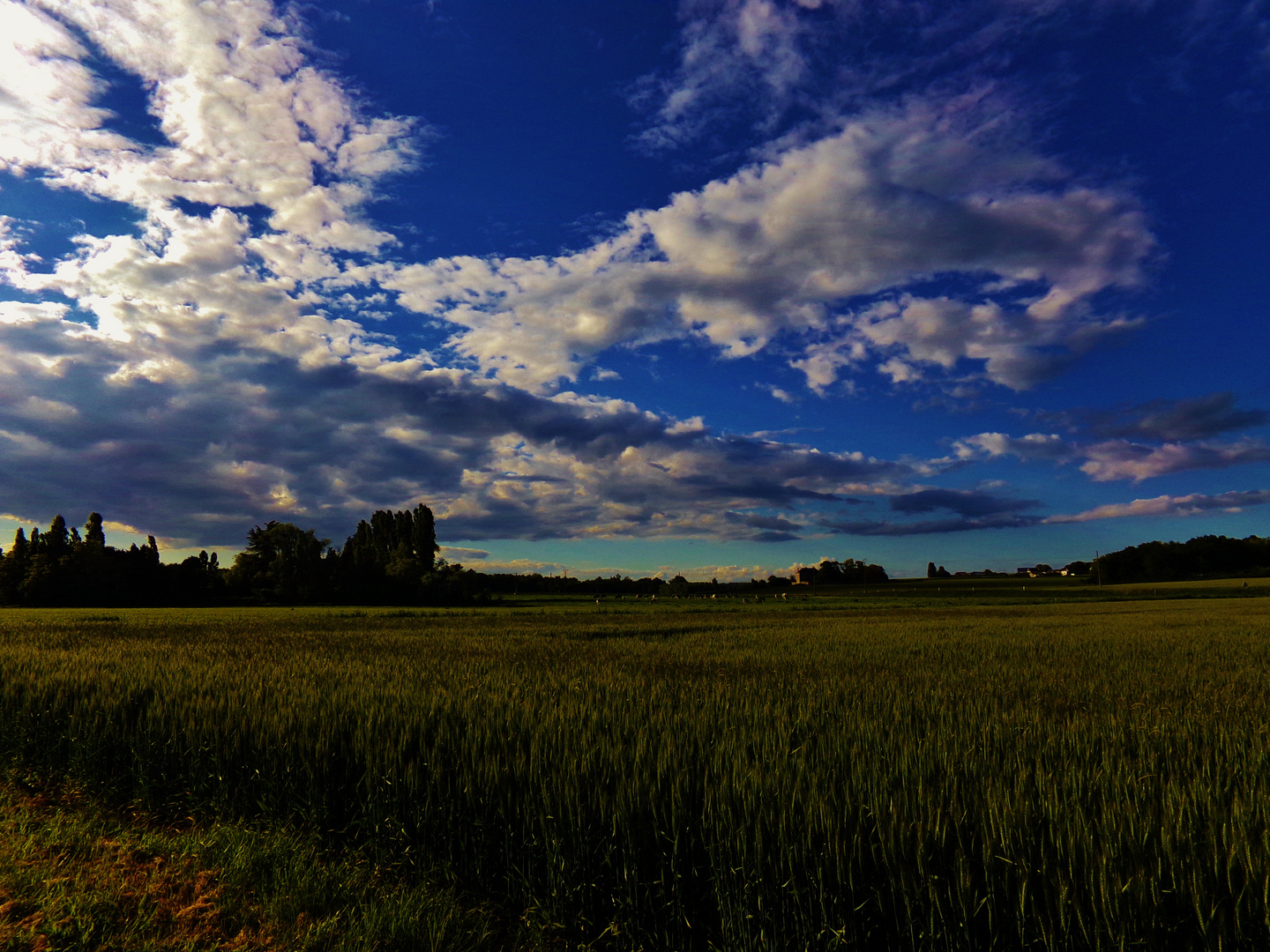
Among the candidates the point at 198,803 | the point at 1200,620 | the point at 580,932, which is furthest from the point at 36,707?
the point at 1200,620

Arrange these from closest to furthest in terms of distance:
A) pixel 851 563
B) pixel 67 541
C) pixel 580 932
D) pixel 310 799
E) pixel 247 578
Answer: pixel 580 932 → pixel 310 799 → pixel 247 578 → pixel 67 541 → pixel 851 563

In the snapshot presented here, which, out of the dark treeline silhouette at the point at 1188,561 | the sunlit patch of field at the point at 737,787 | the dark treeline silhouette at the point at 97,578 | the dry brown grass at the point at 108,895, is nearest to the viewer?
the sunlit patch of field at the point at 737,787

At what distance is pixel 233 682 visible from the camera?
26.2ft

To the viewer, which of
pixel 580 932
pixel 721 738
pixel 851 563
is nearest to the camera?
pixel 580 932

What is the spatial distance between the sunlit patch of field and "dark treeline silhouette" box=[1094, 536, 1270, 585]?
131636 millimetres

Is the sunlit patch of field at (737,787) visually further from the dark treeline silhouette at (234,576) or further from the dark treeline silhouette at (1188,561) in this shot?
the dark treeline silhouette at (1188,561)

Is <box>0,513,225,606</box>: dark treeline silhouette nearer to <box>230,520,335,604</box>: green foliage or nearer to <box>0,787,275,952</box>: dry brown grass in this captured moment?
<box>230,520,335,604</box>: green foliage

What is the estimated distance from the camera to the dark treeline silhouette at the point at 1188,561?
11275 cm

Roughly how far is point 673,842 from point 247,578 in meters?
96.8

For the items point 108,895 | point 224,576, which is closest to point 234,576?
point 224,576

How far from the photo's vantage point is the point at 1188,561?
379ft

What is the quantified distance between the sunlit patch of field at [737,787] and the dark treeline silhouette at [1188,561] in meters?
132

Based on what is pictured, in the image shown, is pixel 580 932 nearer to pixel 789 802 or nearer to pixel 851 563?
pixel 789 802

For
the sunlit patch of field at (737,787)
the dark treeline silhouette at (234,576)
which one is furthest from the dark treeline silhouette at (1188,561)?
the sunlit patch of field at (737,787)
